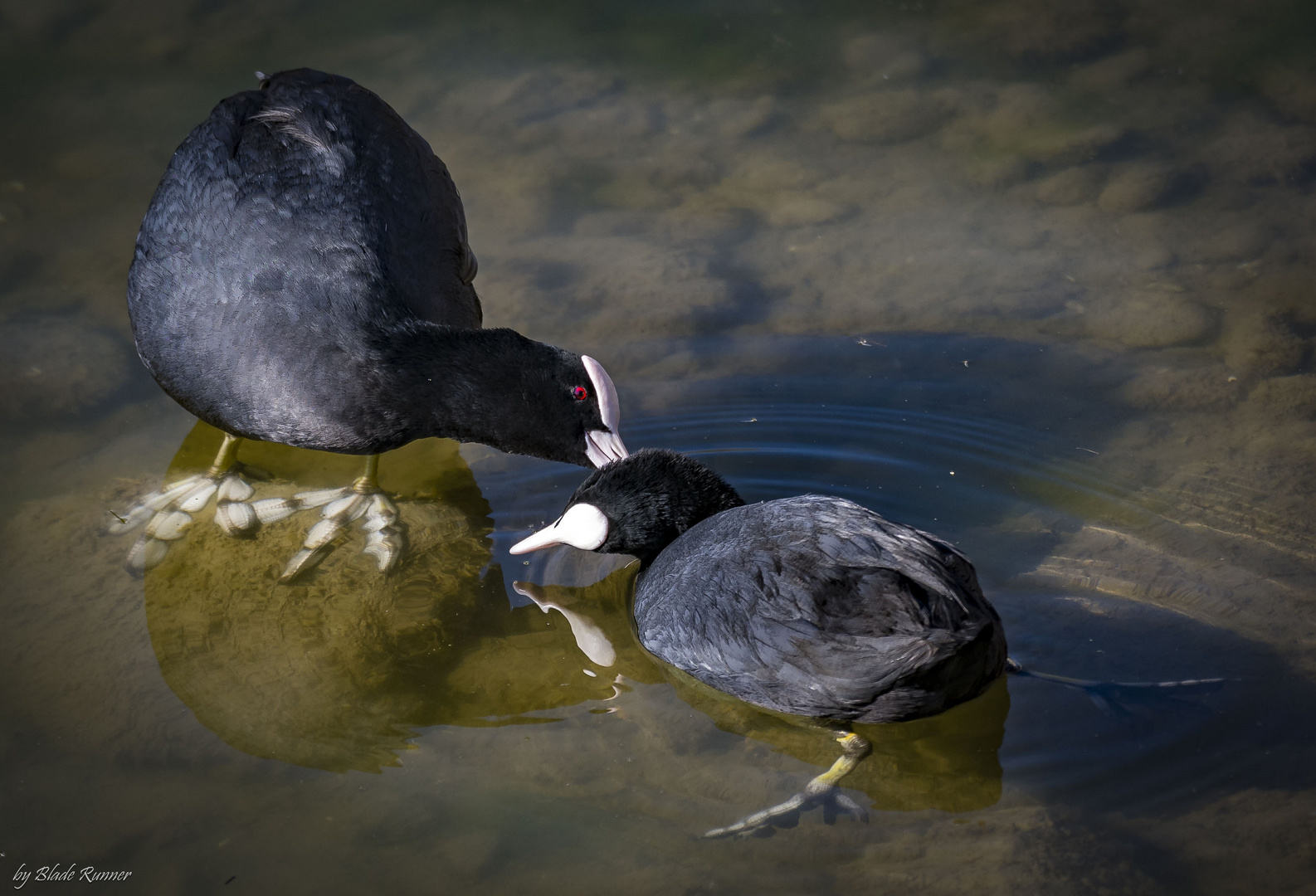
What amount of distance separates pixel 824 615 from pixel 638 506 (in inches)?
30.9

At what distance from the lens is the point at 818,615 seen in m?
2.81

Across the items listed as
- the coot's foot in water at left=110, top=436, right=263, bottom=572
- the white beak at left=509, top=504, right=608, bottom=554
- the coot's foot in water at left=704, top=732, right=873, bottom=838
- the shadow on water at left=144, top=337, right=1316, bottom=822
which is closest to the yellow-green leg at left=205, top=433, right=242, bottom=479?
the coot's foot in water at left=110, top=436, right=263, bottom=572

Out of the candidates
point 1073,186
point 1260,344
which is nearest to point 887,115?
point 1073,186

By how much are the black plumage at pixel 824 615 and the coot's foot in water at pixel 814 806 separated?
12 cm

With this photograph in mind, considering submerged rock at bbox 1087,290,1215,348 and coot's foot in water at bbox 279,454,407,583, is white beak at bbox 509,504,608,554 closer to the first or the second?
coot's foot in water at bbox 279,454,407,583

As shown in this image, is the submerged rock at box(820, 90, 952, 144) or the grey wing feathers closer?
the grey wing feathers

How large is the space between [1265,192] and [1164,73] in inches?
44.4

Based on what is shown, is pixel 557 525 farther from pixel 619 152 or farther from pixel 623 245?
pixel 619 152

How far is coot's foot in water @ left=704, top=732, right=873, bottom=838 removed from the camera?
2820 millimetres

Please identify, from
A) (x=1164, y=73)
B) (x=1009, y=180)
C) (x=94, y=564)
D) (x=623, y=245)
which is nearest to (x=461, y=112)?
(x=623, y=245)

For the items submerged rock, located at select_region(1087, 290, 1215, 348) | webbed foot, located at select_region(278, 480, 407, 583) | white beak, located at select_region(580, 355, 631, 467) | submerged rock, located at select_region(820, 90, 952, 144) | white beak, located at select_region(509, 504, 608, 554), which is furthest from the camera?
submerged rock, located at select_region(820, 90, 952, 144)

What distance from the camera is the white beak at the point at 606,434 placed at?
3.57 m

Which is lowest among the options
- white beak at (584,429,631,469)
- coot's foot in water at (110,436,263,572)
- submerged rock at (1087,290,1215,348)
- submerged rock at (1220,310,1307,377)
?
submerged rock at (1220,310,1307,377)

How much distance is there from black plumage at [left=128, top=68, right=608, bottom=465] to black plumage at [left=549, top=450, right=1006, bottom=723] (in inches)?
28.4
